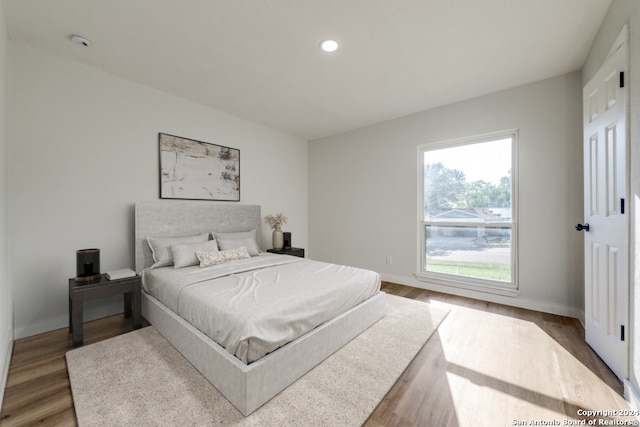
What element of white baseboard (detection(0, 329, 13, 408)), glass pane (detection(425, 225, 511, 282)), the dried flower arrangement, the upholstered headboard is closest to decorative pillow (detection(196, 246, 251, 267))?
the upholstered headboard

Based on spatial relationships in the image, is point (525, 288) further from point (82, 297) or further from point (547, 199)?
point (82, 297)

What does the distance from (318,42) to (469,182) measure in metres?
2.68

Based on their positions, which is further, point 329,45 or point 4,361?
point 329,45

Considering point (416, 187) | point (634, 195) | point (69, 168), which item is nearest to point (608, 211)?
point (634, 195)

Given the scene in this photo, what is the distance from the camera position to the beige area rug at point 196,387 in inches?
56.2

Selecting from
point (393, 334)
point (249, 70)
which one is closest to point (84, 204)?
point (249, 70)

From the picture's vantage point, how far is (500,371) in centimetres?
187

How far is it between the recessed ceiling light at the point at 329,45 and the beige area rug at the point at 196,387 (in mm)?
2648

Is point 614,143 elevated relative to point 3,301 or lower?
elevated

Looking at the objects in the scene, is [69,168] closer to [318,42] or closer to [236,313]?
[236,313]

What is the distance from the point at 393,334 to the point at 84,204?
11.1 feet

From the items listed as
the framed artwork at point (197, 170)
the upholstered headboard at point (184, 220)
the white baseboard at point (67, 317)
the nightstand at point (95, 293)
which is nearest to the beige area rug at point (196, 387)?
the nightstand at point (95, 293)

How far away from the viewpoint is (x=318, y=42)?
7.51ft

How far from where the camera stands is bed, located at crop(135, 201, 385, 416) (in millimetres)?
1521
